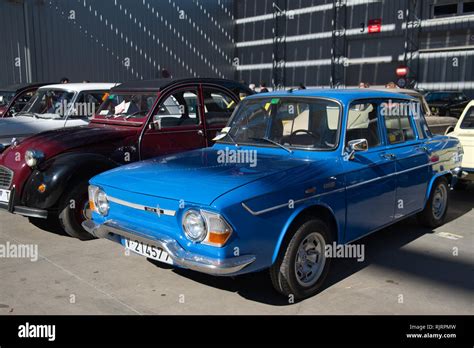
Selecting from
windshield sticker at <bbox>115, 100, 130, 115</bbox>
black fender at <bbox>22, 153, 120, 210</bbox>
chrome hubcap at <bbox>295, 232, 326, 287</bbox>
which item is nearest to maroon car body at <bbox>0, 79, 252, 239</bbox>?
black fender at <bbox>22, 153, 120, 210</bbox>

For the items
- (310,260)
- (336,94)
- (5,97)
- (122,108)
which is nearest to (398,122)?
(336,94)

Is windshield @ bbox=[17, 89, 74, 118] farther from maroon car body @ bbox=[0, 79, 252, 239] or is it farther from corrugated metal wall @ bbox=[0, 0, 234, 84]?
corrugated metal wall @ bbox=[0, 0, 234, 84]

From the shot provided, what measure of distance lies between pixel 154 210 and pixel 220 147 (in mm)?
1464

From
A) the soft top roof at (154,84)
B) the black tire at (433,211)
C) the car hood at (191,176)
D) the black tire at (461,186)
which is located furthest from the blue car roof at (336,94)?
the black tire at (461,186)

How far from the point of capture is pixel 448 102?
19.1 meters

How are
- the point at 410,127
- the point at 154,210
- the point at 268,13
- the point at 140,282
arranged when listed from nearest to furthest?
1. the point at 154,210
2. the point at 140,282
3. the point at 410,127
4. the point at 268,13

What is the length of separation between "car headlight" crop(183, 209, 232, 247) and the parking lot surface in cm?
73

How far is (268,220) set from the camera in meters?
3.42

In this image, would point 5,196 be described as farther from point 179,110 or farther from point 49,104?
point 49,104

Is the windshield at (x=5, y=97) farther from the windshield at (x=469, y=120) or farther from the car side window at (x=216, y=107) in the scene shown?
the windshield at (x=469, y=120)

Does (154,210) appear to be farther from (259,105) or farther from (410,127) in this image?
(410,127)

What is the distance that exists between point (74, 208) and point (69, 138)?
98 centimetres
